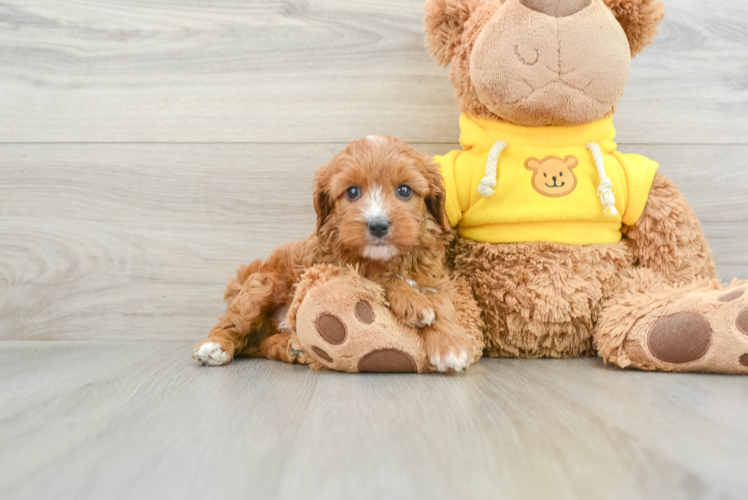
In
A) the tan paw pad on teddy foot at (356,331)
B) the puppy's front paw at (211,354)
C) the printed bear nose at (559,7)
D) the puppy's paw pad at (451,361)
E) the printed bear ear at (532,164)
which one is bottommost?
the puppy's front paw at (211,354)

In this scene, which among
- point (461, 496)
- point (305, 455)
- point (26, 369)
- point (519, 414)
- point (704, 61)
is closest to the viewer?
point (461, 496)

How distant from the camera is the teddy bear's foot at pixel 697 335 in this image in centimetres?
96

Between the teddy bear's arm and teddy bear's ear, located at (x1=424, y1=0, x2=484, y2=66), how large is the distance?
0.57 meters

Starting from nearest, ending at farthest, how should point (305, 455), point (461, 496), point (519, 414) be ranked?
point (461, 496) < point (305, 455) < point (519, 414)

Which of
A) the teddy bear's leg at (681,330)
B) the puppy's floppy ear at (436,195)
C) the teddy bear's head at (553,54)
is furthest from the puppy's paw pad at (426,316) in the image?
the teddy bear's head at (553,54)

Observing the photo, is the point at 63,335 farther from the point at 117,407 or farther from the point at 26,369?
the point at 117,407

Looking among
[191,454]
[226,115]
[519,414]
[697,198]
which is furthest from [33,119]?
[697,198]

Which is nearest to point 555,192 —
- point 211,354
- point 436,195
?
point 436,195

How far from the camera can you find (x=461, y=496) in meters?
0.54

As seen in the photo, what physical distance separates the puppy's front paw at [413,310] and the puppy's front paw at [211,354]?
0.42m

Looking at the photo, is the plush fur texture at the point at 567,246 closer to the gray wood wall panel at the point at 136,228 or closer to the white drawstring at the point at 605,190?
the white drawstring at the point at 605,190

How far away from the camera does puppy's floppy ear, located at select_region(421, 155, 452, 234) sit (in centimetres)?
113

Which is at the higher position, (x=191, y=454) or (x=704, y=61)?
(x=704, y=61)

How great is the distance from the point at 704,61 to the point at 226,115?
4.46ft
